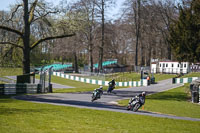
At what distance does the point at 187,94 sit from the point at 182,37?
17.8ft

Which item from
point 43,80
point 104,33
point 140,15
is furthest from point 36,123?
point 140,15

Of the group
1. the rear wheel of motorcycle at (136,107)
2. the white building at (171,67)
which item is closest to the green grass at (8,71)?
the rear wheel of motorcycle at (136,107)

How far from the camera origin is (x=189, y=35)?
2598 cm

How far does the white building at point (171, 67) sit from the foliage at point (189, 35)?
21261 mm

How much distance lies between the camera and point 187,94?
2639 cm

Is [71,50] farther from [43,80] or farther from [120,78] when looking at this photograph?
[43,80]

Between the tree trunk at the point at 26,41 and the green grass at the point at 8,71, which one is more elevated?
the tree trunk at the point at 26,41

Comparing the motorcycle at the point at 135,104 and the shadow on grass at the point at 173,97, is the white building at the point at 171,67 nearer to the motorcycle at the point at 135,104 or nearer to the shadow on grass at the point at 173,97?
the shadow on grass at the point at 173,97

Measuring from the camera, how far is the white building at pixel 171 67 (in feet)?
158

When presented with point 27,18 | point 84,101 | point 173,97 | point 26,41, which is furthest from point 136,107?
point 27,18

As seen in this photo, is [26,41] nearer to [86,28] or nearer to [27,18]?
[27,18]

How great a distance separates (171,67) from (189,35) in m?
25.6

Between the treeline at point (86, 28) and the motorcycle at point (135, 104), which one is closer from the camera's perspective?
the motorcycle at point (135, 104)

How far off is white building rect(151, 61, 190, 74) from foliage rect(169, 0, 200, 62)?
2126 centimetres
